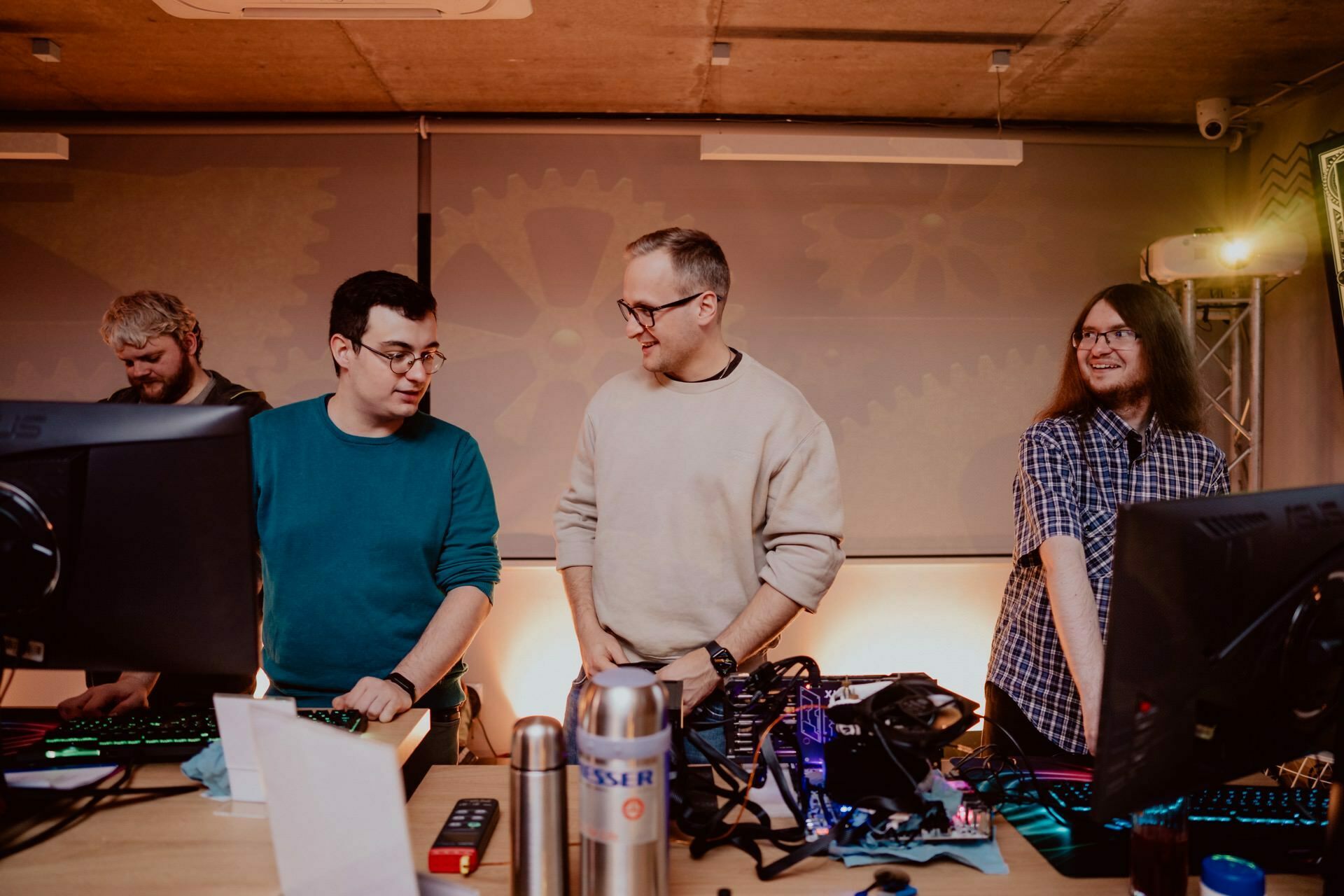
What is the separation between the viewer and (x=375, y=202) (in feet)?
13.4

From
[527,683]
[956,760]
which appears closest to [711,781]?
[956,760]

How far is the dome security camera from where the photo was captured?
3.81m

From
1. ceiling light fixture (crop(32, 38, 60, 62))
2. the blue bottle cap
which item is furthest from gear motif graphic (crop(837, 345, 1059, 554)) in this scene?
ceiling light fixture (crop(32, 38, 60, 62))

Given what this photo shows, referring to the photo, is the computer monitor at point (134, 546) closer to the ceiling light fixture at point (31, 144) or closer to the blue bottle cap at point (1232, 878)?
the blue bottle cap at point (1232, 878)

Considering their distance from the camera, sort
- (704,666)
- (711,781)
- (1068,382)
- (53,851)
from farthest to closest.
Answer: (1068,382), (704,666), (711,781), (53,851)

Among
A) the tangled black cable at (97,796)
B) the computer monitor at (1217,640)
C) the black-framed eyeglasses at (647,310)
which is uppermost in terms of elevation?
the black-framed eyeglasses at (647,310)

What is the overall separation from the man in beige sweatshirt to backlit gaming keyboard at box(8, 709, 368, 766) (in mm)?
664

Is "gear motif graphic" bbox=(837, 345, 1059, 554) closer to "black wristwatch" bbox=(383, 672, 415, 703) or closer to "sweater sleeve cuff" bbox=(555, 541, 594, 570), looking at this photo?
"sweater sleeve cuff" bbox=(555, 541, 594, 570)

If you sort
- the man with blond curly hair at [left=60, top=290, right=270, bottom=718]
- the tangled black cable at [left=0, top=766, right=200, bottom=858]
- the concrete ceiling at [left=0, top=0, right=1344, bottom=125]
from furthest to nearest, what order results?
the concrete ceiling at [left=0, top=0, right=1344, bottom=125]
the man with blond curly hair at [left=60, top=290, right=270, bottom=718]
the tangled black cable at [left=0, top=766, right=200, bottom=858]

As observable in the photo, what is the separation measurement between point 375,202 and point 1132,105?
12.0 ft

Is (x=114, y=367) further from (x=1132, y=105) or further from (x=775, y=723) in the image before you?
(x=1132, y=105)

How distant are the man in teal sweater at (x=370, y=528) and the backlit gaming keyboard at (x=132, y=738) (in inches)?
13.5

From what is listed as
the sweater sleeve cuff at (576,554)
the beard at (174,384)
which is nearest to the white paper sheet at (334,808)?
the sweater sleeve cuff at (576,554)

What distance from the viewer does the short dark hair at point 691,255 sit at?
6.31 ft
